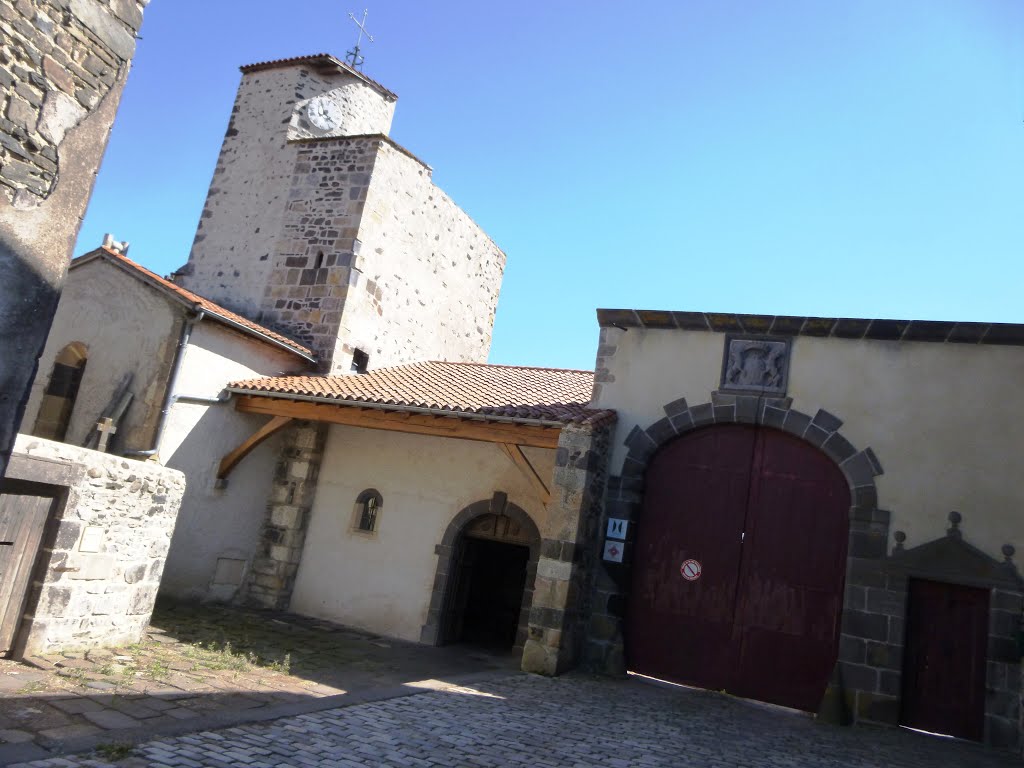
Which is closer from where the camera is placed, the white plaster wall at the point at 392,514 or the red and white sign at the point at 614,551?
the red and white sign at the point at 614,551

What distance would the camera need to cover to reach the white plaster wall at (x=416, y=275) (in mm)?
12203

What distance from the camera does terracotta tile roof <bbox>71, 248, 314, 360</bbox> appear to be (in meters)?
9.47

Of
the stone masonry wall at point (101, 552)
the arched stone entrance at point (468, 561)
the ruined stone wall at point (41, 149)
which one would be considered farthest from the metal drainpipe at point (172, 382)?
the ruined stone wall at point (41, 149)

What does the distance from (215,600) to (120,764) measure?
6671mm

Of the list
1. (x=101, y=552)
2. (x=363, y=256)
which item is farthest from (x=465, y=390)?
(x=101, y=552)

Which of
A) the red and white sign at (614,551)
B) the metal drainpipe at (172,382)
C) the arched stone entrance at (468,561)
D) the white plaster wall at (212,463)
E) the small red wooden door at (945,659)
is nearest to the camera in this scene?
the small red wooden door at (945,659)

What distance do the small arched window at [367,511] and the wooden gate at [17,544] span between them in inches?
185

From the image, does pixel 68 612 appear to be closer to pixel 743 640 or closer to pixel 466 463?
pixel 466 463

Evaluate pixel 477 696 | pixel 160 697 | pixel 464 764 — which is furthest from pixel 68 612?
pixel 464 764

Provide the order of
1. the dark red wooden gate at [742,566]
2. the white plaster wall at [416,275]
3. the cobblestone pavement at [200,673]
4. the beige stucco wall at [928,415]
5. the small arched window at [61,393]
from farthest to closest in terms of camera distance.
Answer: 1. the white plaster wall at [416,275]
2. the small arched window at [61,393]
3. the dark red wooden gate at [742,566]
4. the beige stucco wall at [928,415]
5. the cobblestone pavement at [200,673]

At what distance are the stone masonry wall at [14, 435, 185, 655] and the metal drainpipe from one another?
2.24m

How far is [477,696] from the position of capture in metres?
6.36

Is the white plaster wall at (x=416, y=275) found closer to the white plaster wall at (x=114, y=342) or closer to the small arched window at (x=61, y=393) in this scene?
the white plaster wall at (x=114, y=342)

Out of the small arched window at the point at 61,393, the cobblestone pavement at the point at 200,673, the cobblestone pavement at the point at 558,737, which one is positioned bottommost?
the cobblestone pavement at the point at 200,673
